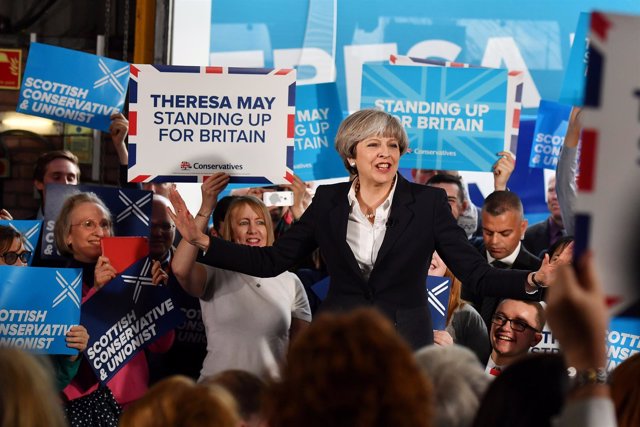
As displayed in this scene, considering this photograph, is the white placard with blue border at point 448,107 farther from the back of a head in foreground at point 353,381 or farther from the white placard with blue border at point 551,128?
the back of a head in foreground at point 353,381

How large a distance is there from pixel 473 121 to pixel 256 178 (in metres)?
1.62

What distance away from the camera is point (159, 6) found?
7293mm

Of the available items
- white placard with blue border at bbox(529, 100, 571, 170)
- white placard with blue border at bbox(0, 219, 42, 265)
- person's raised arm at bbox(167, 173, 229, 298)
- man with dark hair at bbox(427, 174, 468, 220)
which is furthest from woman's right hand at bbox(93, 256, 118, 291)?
white placard with blue border at bbox(529, 100, 571, 170)

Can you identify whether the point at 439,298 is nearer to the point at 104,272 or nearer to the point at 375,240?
the point at 375,240

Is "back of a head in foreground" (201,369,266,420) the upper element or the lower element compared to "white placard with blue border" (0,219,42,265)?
lower

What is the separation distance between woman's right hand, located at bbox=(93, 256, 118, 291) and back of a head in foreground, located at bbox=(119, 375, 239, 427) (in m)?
2.52

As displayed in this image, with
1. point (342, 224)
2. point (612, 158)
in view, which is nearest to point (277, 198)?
point (342, 224)

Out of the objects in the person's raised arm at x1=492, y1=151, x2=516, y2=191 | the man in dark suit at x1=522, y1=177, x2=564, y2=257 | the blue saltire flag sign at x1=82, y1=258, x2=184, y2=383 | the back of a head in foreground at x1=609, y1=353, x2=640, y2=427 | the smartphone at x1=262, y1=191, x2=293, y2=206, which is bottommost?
the blue saltire flag sign at x1=82, y1=258, x2=184, y2=383

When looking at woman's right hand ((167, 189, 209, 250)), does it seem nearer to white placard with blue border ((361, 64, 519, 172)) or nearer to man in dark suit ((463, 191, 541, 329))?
man in dark suit ((463, 191, 541, 329))

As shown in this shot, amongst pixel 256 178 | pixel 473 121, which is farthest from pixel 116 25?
pixel 256 178

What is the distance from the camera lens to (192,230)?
402 cm

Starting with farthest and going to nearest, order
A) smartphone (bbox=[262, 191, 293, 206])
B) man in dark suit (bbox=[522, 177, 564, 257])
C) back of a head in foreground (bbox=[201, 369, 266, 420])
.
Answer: man in dark suit (bbox=[522, 177, 564, 257]) < smartphone (bbox=[262, 191, 293, 206]) < back of a head in foreground (bbox=[201, 369, 266, 420])

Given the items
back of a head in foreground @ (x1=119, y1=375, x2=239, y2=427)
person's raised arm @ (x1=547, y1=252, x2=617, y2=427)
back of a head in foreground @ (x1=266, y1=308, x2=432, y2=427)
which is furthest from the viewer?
back of a head in foreground @ (x1=119, y1=375, x2=239, y2=427)

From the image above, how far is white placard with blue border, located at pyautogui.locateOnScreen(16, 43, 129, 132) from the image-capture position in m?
5.96
